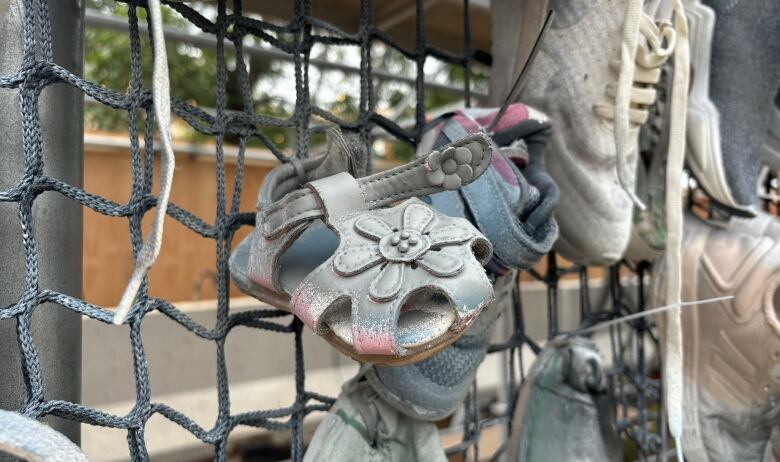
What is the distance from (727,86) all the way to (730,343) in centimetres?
24

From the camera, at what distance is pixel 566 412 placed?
1.78ft

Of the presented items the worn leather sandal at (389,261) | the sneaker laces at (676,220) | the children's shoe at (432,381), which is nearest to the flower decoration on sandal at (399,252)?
the worn leather sandal at (389,261)

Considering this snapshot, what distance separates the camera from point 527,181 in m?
0.42

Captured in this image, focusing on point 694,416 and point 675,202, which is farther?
point 694,416

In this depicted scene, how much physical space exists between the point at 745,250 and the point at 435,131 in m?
0.37

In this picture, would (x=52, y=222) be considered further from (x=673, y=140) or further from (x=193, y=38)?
(x=193, y=38)

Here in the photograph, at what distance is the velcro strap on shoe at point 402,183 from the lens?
0.95 feet

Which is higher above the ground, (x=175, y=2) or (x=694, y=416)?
(x=175, y=2)

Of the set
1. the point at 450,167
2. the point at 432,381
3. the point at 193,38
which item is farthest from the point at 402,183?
the point at 193,38

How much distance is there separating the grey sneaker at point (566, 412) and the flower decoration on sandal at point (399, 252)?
0.30m

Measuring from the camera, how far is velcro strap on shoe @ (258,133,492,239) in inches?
11.4

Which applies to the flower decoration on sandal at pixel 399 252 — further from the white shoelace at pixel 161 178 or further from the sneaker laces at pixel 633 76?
the sneaker laces at pixel 633 76

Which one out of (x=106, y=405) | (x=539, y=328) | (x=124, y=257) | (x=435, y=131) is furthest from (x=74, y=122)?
(x=124, y=257)

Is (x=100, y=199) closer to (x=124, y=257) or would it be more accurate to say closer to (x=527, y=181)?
(x=527, y=181)
